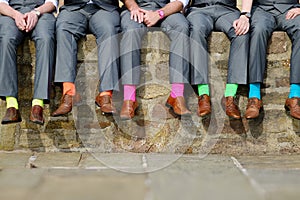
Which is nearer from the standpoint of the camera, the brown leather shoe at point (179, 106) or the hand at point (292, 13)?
the brown leather shoe at point (179, 106)

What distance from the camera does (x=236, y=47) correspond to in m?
3.32

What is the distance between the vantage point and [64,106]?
3.18 m

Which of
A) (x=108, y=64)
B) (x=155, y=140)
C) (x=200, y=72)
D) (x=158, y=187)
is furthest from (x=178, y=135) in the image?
(x=158, y=187)

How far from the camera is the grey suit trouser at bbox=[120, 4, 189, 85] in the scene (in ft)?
10.8

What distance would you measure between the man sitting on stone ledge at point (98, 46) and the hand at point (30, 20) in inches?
6.3

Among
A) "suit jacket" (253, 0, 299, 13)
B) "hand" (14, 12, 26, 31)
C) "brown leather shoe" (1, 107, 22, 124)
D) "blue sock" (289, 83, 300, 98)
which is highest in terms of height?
"suit jacket" (253, 0, 299, 13)

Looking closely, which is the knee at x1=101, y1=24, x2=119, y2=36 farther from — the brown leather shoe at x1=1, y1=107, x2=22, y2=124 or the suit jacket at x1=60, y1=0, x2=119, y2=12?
the brown leather shoe at x1=1, y1=107, x2=22, y2=124

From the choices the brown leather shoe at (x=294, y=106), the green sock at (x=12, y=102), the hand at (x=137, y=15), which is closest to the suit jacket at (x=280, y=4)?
the brown leather shoe at (x=294, y=106)

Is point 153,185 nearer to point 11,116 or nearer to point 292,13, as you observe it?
point 11,116

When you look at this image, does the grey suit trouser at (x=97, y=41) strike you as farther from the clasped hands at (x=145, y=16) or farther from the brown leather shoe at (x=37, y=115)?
the brown leather shoe at (x=37, y=115)

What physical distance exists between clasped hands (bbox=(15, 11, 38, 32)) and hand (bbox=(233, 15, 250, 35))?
142 centimetres

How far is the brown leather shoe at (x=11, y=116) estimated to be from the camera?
10.1 feet

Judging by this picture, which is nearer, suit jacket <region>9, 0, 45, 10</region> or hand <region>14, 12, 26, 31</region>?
hand <region>14, 12, 26, 31</region>

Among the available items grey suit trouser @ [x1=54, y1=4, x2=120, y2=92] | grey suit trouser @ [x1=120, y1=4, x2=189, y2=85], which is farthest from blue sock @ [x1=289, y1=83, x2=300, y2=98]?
grey suit trouser @ [x1=54, y1=4, x2=120, y2=92]
